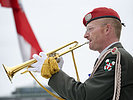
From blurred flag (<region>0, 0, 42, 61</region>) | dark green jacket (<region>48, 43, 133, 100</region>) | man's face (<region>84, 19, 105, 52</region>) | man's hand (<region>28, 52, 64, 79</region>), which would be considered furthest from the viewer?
blurred flag (<region>0, 0, 42, 61</region>)

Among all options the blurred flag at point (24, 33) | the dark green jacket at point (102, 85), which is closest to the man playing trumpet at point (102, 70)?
the dark green jacket at point (102, 85)

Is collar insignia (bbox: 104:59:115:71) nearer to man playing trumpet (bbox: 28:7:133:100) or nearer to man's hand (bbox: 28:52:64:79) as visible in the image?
man playing trumpet (bbox: 28:7:133:100)

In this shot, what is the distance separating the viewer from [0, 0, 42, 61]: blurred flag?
32.4ft

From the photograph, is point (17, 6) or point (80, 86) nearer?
point (80, 86)

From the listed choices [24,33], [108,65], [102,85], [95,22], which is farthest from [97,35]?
[24,33]

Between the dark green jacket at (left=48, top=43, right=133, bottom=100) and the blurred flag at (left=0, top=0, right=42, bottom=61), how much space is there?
782 centimetres

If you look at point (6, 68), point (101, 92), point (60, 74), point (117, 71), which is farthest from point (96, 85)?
point (6, 68)

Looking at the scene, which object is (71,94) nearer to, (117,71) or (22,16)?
(117,71)

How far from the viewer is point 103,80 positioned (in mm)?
1967

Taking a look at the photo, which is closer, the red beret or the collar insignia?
the collar insignia

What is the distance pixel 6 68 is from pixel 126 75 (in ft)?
5.39

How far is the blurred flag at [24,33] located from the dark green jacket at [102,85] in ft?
25.7

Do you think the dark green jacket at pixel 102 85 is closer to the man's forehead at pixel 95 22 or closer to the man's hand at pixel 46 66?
the man's hand at pixel 46 66

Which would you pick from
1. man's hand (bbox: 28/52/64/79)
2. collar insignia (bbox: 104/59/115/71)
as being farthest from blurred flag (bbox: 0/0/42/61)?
collar insignia (bbox: 104/59/115/71)
